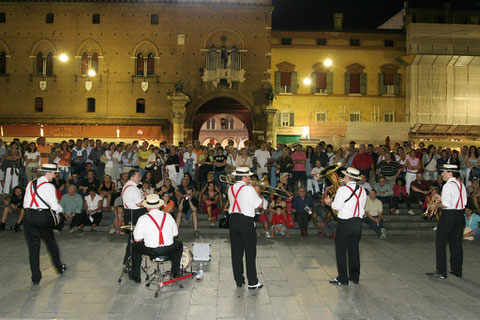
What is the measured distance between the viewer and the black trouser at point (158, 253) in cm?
691

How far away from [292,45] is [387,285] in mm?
29518

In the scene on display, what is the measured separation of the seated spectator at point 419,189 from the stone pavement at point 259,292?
13.1 feet

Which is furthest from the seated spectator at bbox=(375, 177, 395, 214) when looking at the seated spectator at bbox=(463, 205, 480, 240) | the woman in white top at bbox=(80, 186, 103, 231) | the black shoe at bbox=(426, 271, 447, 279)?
the woman in white top at bbox=(80, 186, 103, 231)

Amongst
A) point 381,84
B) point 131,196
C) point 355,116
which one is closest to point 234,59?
point 355,116

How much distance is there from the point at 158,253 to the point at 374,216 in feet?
25.6

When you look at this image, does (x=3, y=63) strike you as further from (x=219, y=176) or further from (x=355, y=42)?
(x=355, y=42)

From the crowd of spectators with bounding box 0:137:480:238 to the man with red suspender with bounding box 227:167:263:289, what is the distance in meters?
4.61

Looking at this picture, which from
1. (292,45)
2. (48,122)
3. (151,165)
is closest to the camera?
(151,165)

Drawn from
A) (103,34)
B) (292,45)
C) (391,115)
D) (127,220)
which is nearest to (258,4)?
(292,45)

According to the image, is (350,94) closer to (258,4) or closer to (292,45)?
(292,45)

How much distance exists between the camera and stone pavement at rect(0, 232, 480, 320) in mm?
6082

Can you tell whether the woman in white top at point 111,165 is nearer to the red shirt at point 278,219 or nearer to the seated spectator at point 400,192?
the red shirt at point 278,219

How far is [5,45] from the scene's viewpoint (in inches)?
1107

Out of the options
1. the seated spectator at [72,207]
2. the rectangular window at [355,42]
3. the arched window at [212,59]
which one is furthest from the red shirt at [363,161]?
the rectangular window at [355,42]
